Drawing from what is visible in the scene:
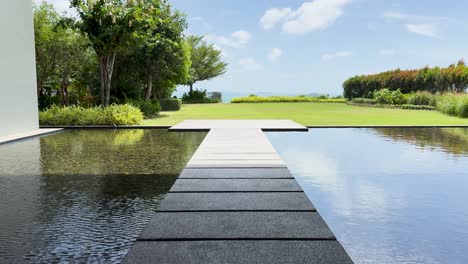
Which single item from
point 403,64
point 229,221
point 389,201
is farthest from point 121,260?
point 403,64

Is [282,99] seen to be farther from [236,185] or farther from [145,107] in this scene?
[236,185]

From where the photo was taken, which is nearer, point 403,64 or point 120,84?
point 120,84

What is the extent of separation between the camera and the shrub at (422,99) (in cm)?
2398

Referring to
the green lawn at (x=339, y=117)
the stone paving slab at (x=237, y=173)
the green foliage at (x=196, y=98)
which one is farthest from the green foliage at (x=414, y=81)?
the stone paving slab at (x=237, y=173)

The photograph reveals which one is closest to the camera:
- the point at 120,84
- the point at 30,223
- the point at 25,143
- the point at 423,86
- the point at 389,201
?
the point at 30,223

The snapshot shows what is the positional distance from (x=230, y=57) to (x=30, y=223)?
4553 centimetres

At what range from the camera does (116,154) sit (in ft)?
25.3

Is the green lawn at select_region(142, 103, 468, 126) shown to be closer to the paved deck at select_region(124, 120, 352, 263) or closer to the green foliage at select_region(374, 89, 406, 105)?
the green foliage at select_region(374, 89, 406, 105)

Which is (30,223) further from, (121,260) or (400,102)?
(400,102)

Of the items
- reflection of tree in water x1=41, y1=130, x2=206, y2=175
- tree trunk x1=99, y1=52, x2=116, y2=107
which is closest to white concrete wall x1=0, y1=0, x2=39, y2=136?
reflection of tree in water x1=41, y1=130, x2=206, y2=175

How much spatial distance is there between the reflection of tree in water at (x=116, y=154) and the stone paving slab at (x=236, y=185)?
1243 millimetres

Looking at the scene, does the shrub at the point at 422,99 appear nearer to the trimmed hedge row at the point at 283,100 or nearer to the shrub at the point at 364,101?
the shrub at the point at 364,101

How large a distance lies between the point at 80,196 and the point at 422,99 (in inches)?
947

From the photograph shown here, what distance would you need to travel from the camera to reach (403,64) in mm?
32875
